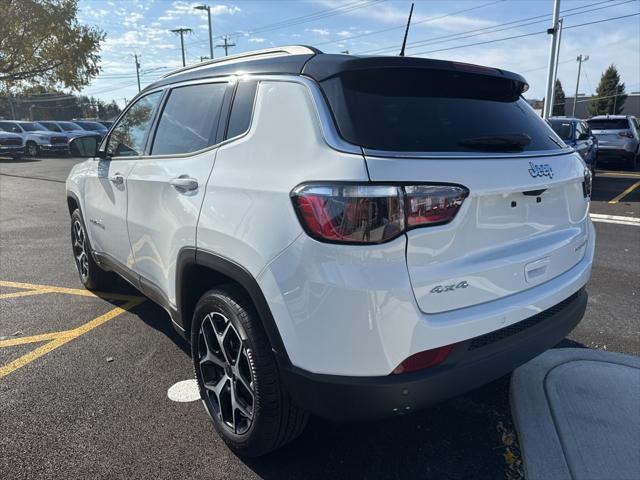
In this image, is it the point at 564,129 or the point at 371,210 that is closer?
the point at 371,210

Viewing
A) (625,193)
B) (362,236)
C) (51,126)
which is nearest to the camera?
(362,236)

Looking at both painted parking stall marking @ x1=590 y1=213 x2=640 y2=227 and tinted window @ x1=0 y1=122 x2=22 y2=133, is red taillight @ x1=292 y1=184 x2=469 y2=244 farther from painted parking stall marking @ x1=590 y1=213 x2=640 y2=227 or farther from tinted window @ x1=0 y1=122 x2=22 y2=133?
tinted window @ x1=0 y1=122 x2=22 y2=133

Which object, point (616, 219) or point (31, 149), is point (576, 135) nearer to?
point (616, 219)

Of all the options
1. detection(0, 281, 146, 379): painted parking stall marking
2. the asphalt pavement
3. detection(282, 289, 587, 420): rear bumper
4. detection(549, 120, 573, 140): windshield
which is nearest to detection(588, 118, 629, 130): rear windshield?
detection(549, 120, 573, 140): windshield

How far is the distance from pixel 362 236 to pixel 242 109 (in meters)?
1.06

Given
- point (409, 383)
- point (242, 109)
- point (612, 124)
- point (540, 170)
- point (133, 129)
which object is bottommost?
point (409, 383)

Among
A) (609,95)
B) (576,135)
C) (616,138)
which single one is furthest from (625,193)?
(609,95)

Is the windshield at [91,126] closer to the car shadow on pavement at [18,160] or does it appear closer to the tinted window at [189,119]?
the car shadow on pavement at [18,160]

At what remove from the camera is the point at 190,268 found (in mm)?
2643

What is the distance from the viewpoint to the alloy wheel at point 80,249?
4707 mm

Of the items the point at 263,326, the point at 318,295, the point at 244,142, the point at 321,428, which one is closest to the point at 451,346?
the point at 318,295

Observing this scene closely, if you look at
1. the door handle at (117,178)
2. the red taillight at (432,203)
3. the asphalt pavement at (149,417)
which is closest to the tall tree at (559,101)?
the asphalt pavement at (149,417)

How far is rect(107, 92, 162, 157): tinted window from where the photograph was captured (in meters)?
3.46

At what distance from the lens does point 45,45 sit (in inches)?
949
